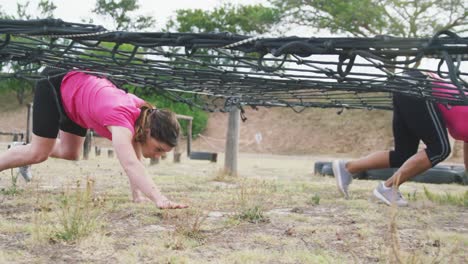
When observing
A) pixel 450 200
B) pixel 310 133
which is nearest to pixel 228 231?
pixel 450 200

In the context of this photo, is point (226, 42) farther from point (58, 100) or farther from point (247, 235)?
point (58, 100)

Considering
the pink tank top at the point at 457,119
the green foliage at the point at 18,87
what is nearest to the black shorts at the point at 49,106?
the pink tank top at the point at 457,119

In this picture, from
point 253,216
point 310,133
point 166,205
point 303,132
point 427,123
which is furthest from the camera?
point 303,132

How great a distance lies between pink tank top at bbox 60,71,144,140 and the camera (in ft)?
9.36

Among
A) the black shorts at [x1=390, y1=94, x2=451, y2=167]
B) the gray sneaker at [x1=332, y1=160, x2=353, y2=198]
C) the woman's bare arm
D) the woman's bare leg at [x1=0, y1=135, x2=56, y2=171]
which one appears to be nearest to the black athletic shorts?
the black shorts at [x1=390, y1=94, x2=451, y2=167]

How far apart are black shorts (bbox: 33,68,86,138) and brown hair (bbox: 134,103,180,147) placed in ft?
2.10

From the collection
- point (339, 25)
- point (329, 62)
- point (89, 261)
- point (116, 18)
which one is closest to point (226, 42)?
point (329, 62)

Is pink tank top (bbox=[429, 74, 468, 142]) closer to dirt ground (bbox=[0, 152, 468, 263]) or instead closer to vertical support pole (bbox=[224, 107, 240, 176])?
dirt ground (bbox=[0, 152, 468, 263])

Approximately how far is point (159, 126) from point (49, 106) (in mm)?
846

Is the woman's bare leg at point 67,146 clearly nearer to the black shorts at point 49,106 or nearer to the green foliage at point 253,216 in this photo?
the black shorts at point 49,106

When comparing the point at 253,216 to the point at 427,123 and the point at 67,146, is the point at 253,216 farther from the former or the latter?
the point at 427,123

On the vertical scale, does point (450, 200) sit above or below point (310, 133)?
below

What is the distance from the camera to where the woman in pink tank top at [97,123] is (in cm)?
280

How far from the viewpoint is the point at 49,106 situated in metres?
3.38
